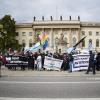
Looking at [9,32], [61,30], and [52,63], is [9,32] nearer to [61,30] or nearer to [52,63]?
[61,30]

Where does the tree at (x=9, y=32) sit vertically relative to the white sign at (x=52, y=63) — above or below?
above

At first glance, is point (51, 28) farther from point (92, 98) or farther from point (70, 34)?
point (92, 98)

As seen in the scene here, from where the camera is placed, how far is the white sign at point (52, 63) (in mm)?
31031

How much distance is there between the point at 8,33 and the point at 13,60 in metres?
86.8

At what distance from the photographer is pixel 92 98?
12.8 metres

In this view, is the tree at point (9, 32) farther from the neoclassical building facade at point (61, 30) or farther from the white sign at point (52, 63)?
the white sign at point (52, 63)

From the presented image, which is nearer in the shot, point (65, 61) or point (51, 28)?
point (65, 61)

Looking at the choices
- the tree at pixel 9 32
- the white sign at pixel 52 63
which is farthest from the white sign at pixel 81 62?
the tree at pixel 9 32

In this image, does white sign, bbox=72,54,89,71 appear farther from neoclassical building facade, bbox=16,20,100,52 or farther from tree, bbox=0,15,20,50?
neoclassical building facade, bbox=16,20,100,52

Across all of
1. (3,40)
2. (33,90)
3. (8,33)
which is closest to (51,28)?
(8,33)

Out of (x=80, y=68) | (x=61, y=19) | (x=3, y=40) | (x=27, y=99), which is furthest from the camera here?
(x=61, y=19)

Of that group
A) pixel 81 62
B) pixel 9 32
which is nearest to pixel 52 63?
pixel 81 62

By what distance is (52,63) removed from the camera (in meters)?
31.0

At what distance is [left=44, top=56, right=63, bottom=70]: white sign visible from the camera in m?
31.0
